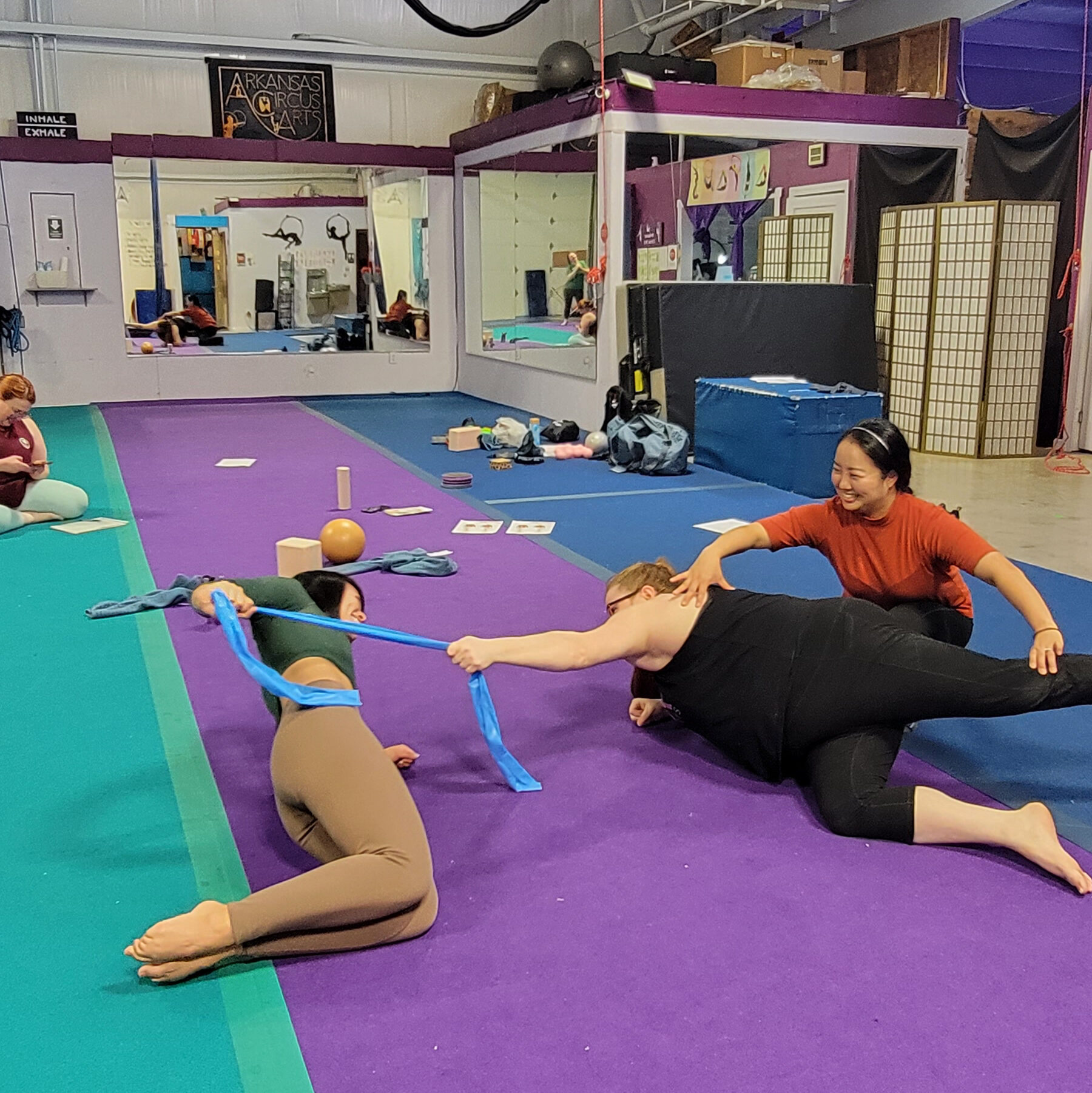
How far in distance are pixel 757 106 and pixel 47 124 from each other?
653 centimetres

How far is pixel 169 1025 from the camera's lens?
1.88 meters

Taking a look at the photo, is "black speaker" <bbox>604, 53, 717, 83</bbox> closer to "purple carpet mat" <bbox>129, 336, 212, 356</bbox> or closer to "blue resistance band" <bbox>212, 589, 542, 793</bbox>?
"purple carpet mat" <bbox>129, 336, 212, 356</bbox>

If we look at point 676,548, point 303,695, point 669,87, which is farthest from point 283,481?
point 303,695

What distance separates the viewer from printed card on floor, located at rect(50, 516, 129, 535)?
534cm

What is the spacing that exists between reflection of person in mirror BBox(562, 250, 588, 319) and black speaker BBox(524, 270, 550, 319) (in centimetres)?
42

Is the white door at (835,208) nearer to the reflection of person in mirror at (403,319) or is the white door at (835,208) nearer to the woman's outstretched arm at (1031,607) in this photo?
the reflection of person in mirror at (403,319)

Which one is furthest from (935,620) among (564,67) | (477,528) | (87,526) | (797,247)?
(564,67)

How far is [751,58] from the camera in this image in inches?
361

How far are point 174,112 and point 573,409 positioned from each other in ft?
17.7

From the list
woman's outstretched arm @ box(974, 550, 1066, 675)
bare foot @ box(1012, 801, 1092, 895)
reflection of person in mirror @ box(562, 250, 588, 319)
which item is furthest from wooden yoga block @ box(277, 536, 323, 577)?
reflection of person in mirror @ box(562, 250, 588, 319)

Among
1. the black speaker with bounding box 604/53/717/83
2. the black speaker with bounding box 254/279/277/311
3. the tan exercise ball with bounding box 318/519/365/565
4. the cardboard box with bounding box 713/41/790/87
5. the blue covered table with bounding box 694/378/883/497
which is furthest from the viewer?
the black speaker with bounding box 254/279/277/311

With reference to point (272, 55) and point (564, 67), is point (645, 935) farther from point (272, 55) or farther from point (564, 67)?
point (272, 55)

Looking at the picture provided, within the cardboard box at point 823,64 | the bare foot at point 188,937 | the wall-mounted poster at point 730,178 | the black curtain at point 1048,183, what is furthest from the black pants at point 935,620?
the wall-mounted poster at point 730,178

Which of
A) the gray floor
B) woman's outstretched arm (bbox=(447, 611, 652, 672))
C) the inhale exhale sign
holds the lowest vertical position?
the gray floor
